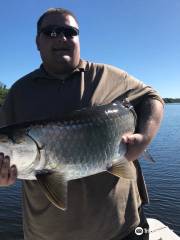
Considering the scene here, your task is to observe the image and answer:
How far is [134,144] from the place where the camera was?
11.5 feet

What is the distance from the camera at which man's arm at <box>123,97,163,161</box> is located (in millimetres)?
3500

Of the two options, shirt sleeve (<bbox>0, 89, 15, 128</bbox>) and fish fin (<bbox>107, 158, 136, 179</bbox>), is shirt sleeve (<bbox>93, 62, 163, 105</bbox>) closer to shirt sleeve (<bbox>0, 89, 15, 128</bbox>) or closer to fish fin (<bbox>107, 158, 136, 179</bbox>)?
fish fin (<bbox>107, 158, 136, 179</bbox>)

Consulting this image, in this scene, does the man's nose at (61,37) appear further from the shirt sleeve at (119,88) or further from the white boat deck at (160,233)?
the white boat deck at (160,233)

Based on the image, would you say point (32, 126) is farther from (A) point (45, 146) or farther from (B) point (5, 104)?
(B) point (5, 104)

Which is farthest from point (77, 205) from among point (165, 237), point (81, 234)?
point (165, 237)

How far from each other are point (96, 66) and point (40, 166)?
1319mm

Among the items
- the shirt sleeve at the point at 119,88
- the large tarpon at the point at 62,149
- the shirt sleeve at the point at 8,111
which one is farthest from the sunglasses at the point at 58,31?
the large tarpon at the point at 62,149

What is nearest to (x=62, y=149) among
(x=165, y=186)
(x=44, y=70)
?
(x=44, y=70)

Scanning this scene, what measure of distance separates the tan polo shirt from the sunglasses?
31cm

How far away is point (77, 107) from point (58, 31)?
71cm

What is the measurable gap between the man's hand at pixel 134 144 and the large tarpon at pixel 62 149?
3.6 inches

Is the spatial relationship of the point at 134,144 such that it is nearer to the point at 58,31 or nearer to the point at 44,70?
the point at 44,70

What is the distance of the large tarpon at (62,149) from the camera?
3010 millimetres

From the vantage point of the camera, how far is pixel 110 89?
3.79m
